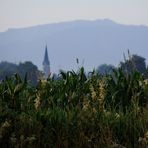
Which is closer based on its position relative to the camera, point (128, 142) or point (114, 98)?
point (128, 142)

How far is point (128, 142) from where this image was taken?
5707 mm

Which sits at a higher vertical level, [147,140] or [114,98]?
[114,98]

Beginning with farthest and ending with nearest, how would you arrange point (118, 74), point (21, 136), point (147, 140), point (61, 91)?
1. point (118, 74)
2. point (61, 91)
3. point (21, 136)
4. point (147, 140)

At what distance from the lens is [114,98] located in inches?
307

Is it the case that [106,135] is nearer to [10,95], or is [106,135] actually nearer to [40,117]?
[40,117]

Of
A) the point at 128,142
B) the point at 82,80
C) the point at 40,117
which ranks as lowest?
the point at 128,142

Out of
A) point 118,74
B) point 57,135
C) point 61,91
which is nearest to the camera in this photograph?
point 57,135

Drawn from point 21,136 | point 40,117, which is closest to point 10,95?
point 40,117

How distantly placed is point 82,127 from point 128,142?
66 cm

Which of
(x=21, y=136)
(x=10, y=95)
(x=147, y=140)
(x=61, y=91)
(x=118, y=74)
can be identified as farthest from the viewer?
(x=118, y=74)

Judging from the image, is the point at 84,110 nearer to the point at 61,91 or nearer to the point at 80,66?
the point at 61,91

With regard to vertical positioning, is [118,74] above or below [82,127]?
above

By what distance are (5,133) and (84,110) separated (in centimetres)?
117

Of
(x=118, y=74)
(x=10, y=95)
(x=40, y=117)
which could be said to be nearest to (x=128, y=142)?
(x=40, y=117)
